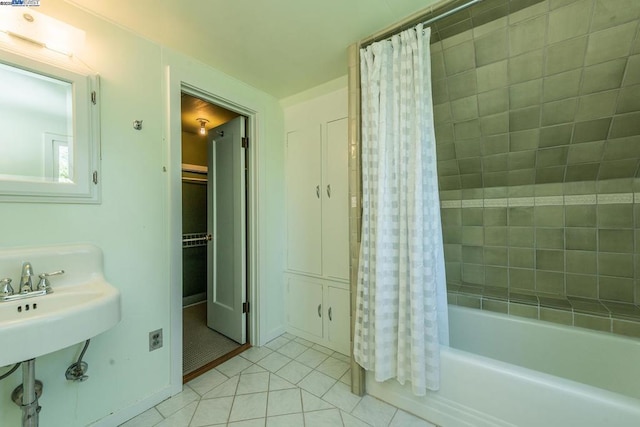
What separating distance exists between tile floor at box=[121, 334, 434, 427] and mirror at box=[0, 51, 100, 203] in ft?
4.44

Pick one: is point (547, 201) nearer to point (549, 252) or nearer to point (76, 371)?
point (549, 252)

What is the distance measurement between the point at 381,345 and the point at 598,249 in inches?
59.5

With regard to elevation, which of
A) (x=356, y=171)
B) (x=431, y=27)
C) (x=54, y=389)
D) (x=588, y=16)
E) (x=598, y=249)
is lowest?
(x=54, y=389)

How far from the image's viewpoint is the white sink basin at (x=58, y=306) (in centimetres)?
81

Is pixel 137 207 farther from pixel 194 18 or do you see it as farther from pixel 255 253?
pixel 194 18

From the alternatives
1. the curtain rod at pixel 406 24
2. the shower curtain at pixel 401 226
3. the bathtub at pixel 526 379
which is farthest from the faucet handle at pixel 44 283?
the curtain rod at pixel 406 24

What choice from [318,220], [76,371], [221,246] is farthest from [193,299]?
[318,220]

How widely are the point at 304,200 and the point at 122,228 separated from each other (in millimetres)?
1364

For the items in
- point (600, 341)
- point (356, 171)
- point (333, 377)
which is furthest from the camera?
point (333, 377)

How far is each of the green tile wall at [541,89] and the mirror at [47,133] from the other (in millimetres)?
2007

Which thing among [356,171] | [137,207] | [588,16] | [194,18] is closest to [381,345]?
[356,171]

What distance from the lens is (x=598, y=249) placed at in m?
1.55

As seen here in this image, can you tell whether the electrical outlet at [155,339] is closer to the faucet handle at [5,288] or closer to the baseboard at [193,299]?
the faucet handle at [5,288]

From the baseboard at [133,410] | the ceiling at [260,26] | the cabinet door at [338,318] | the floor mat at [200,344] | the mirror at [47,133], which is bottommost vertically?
the floor mat at [200,344]
